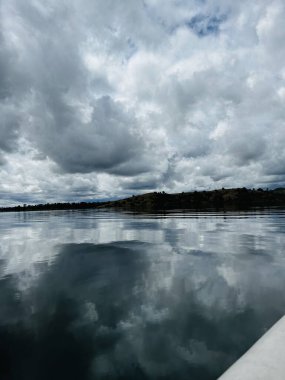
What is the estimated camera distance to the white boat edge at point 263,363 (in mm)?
4746

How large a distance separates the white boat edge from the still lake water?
116 cm

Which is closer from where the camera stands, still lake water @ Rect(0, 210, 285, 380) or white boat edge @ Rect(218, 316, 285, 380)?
white boat edge @ Rect(218, 316, 285, 380)

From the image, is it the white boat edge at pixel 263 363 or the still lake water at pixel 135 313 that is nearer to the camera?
the white boat edge at pixel 263 363

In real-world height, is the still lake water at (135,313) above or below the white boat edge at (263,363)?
below

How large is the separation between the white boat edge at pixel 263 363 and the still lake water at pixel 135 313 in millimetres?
1161

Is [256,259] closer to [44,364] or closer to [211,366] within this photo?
[211,366]

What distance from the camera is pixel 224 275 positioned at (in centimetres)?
1359

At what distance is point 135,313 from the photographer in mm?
9406

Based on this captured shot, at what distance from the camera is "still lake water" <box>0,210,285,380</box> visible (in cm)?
664

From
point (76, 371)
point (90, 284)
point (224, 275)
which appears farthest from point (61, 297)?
point (224, 275)

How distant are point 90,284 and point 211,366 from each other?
25.9 feet

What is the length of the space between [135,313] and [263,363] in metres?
5.17

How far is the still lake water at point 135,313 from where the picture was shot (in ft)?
21.8

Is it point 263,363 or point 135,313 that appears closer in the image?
point 263,363
